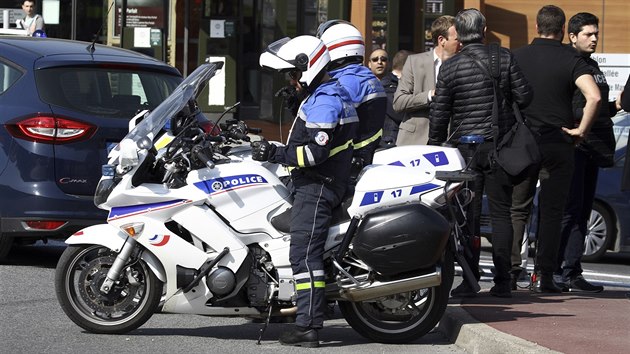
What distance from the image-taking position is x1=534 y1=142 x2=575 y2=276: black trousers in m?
9.85

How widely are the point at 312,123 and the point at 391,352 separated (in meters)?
1.41

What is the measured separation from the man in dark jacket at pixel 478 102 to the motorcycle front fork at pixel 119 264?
A: 239cm

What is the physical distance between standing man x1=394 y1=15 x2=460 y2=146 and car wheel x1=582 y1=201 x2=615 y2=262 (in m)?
3.32

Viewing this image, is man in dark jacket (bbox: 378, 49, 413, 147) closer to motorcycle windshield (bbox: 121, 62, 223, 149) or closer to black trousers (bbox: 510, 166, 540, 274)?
black trousers (bbox: 510, 166, 540, 274)

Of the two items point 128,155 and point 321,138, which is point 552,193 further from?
point 128,155

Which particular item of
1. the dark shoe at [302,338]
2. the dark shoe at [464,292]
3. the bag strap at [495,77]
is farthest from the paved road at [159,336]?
the bag strap at [495,77]

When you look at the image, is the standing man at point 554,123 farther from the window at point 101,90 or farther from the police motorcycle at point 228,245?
the window at point 101,90

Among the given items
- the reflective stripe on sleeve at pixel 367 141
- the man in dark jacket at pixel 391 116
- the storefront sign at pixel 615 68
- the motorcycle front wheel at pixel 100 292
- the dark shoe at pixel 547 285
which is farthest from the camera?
the storefront sign at pixel 615 68

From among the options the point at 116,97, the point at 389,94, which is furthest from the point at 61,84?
the point at 389,94

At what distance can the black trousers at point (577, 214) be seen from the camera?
10.4m

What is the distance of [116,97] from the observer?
10.9 meters

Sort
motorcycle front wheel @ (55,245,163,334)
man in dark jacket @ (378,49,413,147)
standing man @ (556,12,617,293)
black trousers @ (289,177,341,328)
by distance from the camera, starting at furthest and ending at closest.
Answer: man in dark jacket @ (378,49,413,147), standing man @ (556,12,617,293), motorcycle front wheel @ (55,245,163,334), black trousers @ (289,177,341,328)

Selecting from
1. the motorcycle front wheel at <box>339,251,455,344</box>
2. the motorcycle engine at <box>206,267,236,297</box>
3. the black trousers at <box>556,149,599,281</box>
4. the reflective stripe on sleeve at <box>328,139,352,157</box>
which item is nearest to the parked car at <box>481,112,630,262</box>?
the black trousers at <box>556,149,599,281</box>

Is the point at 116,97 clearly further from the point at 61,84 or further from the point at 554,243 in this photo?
the point at 554,243
